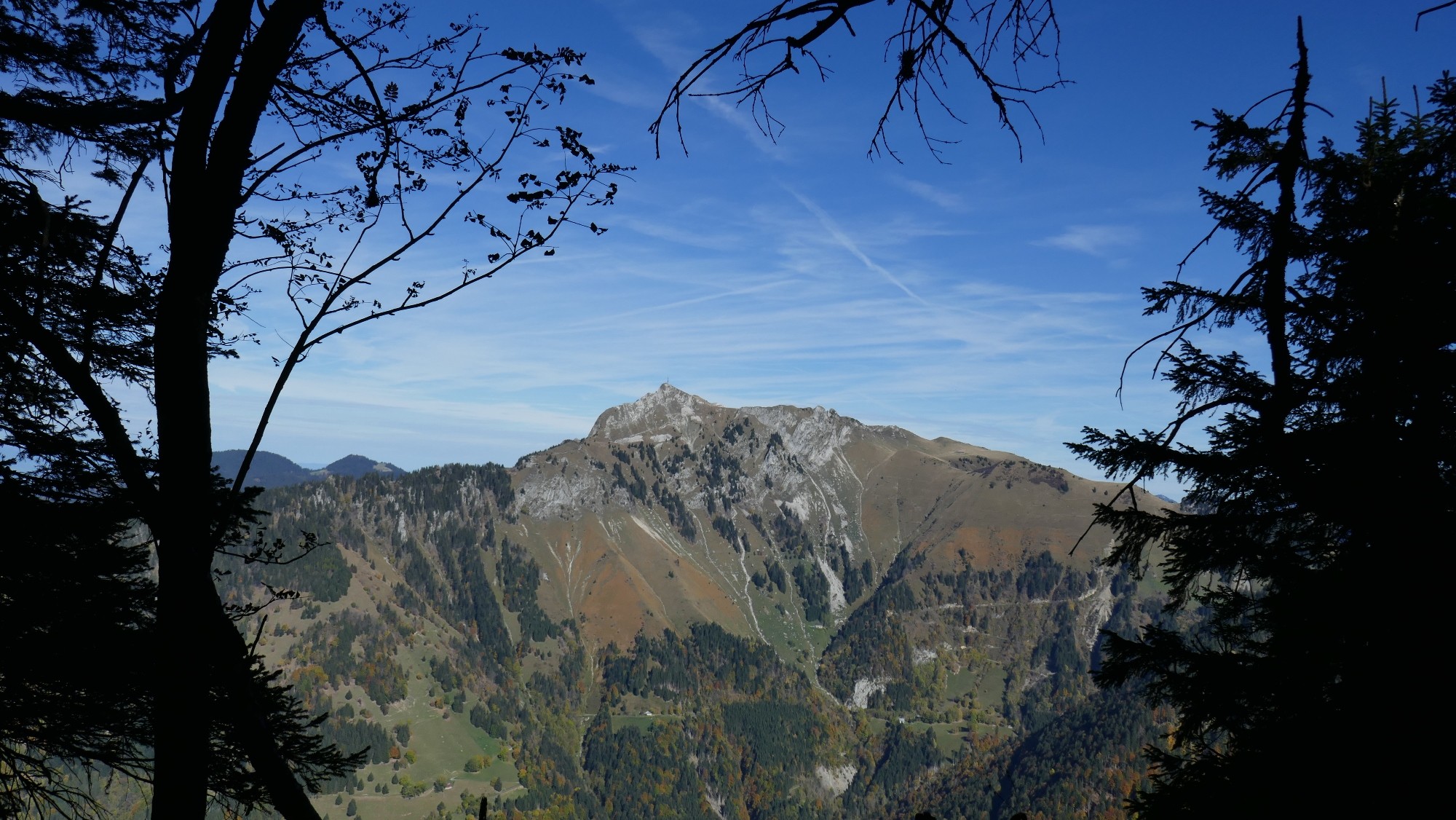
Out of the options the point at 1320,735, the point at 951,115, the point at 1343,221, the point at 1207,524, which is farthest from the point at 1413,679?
the point at 951,115

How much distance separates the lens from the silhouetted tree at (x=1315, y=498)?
25.1 feet

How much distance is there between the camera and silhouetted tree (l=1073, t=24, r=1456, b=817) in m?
7.65

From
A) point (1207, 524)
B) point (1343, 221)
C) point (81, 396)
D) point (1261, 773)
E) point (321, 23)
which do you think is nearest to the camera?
point (81, 396)

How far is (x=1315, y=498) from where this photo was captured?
27.2 feet

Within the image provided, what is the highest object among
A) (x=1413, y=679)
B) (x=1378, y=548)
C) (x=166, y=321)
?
(x=166, y=321)

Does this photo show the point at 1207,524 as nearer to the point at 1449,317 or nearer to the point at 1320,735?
the point at 1320,735

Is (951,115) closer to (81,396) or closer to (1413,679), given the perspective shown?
(81,396)

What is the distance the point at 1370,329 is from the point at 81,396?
12127mm

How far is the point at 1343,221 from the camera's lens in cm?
1137

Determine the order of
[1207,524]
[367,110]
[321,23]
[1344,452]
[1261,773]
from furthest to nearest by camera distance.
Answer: [1207,524] < [1344,452] < [1261,773] < [367,110] < [321,23]

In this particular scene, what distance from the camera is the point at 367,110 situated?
6.07 m

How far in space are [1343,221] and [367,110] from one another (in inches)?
491

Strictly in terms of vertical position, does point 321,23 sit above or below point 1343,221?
below

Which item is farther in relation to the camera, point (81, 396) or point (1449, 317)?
point (1449, 317)
